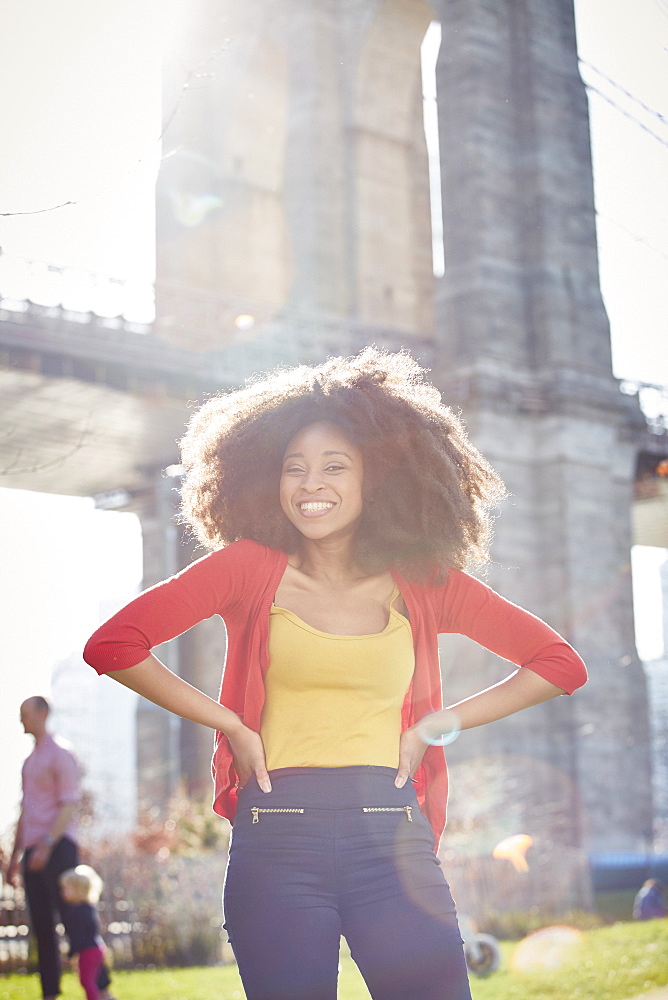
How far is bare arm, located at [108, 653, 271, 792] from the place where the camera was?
2.76 m

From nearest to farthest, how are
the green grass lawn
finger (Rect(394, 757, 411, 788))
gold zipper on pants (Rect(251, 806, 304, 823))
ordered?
gold zipper on pants (Rect(251, 806, 304, 823)) → finger (Rect(394, 757, 411, 788)) → the green grass lawn

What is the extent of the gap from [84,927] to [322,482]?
13.3 feet

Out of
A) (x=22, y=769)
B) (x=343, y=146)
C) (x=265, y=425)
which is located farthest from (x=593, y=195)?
(x=265, y=425)

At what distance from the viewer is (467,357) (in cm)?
1856

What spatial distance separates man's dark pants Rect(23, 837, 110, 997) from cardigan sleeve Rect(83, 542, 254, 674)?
401 centimetres

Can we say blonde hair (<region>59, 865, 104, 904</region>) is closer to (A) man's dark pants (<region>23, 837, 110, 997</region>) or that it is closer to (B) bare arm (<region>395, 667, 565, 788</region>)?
(A) man's dark pants (<region>23, 837, 110, 997</region>)

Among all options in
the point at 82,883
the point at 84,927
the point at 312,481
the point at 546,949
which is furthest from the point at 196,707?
the point at 546,949

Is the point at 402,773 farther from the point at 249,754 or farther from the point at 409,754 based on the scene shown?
the point at 249,754

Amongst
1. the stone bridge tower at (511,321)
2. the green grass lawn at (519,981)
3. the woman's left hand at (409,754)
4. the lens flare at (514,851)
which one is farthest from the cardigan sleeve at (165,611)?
the stone bridge tower at (511,321)

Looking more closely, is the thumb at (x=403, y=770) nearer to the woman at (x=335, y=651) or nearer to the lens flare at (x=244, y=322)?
the woman at (x=335, y=651)

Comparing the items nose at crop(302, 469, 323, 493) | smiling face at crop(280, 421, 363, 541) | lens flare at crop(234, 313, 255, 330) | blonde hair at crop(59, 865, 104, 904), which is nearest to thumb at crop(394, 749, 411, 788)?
smiling face at crop(280, 421, 363, 541)

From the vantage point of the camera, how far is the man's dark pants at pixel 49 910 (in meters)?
6.31

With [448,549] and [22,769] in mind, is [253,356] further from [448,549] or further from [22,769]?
[448,549]

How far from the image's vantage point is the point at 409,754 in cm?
286
